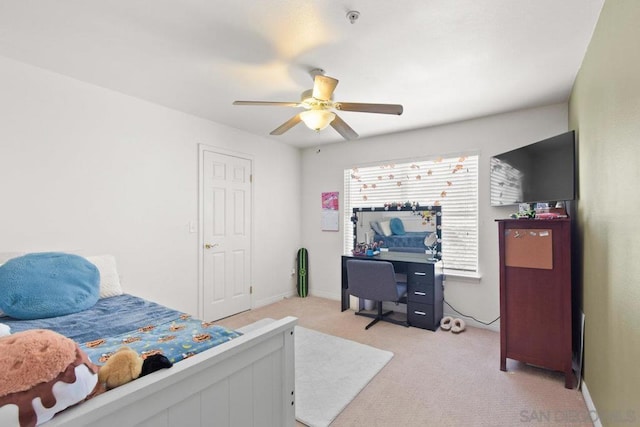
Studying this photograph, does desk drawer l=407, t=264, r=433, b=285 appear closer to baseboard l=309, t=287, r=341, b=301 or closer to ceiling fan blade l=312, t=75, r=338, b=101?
baseboard l=309, t=287, r=341, b=301

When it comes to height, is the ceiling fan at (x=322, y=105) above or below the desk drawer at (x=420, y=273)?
above

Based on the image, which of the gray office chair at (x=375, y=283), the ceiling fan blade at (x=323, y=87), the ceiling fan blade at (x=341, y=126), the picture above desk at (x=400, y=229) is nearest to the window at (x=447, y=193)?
the picture above desk at (x=400, y=229)

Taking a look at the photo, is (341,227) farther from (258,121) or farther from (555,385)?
(555,385)

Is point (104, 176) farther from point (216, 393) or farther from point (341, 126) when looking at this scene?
point (216, 393)

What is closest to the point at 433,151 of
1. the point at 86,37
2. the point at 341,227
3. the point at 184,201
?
the point at 341,227

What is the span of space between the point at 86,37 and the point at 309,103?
1.50m

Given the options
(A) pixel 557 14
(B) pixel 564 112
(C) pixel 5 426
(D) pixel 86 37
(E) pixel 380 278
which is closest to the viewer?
(C) pixel 5 426

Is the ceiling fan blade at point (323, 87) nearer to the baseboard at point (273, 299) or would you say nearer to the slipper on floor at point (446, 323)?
the slipper on floor at point (446, 323)

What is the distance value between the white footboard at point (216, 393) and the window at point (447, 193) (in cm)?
280

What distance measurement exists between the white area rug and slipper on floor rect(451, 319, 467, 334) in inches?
37.3

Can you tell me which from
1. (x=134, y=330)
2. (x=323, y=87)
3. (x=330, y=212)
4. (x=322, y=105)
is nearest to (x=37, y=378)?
(x=134, y=330)

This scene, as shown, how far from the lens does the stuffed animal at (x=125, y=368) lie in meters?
0.94

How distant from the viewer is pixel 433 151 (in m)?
3.79

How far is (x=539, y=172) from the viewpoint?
2629 millimetres
